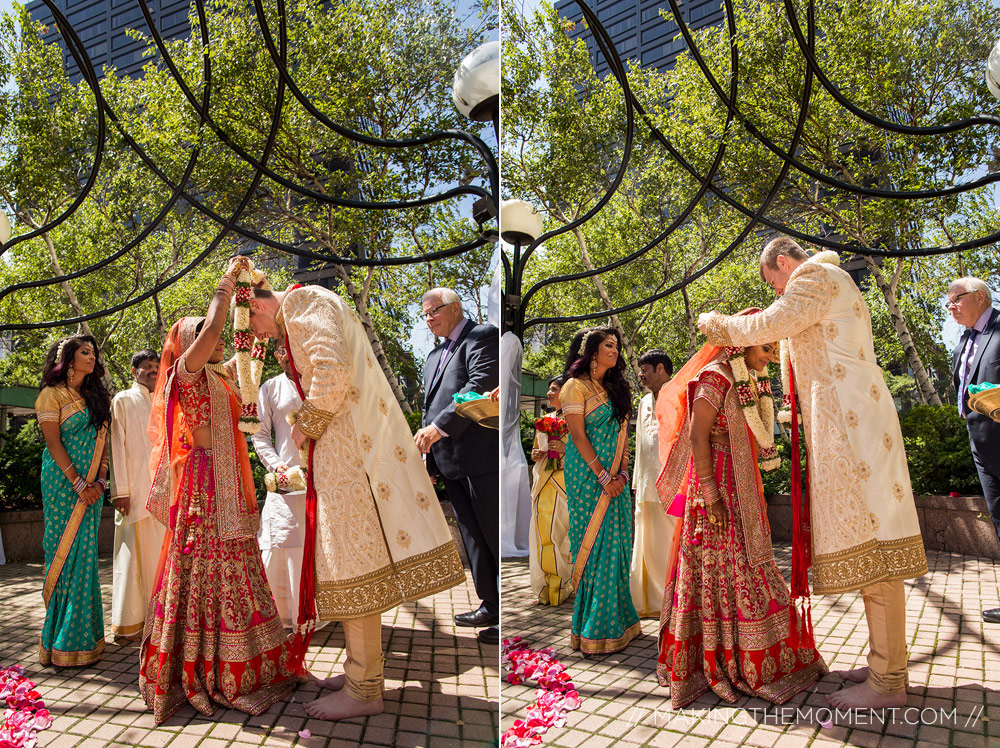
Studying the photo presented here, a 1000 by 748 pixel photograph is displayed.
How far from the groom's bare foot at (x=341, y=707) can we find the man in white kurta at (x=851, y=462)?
1369mm

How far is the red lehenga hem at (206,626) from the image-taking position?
6.55 ft

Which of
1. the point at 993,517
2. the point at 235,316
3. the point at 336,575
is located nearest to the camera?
the point at 336,575

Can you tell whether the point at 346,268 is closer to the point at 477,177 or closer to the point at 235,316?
the point at 235,316

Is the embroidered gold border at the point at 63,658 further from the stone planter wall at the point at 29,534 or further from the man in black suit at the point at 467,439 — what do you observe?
the man in black suit at the point at 467,439

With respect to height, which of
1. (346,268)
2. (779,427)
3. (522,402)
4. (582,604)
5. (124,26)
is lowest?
(582,604)

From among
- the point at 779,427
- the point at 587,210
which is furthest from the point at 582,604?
the point at 587,210

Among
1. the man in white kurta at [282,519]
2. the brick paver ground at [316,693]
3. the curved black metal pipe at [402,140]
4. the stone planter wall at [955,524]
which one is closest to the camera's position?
the brick paver ground at [316,693]

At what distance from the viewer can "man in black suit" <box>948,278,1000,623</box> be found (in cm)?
256

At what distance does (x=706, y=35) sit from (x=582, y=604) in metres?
2.12

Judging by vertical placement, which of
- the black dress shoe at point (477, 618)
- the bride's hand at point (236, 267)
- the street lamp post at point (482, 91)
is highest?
the street lamp post at point (482, 91)

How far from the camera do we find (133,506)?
2887 millimetres

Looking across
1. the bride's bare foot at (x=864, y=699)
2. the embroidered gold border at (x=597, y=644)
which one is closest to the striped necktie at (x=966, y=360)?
the bride's bare foot at (x=864, y=699)

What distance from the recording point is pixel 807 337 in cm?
210

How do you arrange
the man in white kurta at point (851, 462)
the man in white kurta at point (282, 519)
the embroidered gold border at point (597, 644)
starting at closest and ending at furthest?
the man in white kurta at point (851, 462), the embroidered gold border at point (597, 644), the man in white kurta at point (282, 519)
